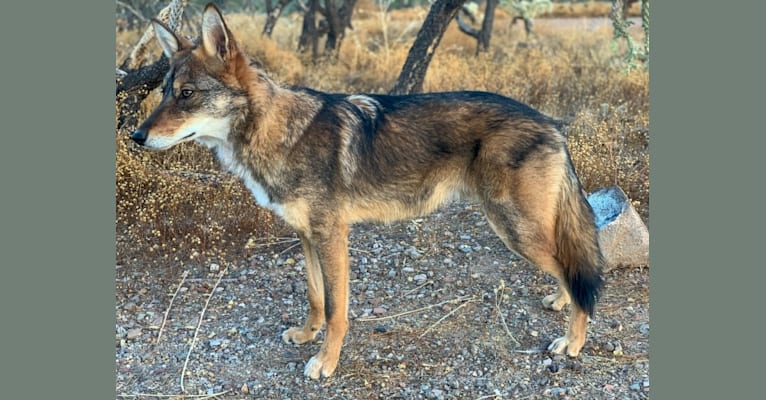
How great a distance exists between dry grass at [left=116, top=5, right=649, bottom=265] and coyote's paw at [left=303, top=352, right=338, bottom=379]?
1.89 meters

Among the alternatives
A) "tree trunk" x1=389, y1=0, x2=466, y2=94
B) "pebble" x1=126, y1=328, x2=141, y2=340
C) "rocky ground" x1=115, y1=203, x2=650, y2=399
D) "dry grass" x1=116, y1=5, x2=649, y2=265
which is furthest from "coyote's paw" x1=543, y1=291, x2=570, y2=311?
"tree trunk" x1=389, y1=0, x2=466, y2=94

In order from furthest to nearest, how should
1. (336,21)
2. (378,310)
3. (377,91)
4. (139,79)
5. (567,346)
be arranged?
(336,21) → (377,91) → (139,79) → (378,310) → (567,346)

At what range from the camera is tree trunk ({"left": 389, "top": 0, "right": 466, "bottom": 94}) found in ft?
28.4

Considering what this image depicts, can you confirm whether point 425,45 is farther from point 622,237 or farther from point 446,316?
point 446,316

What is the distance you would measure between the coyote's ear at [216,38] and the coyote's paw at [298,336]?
204 centimetres

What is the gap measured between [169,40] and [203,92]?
20.6 inches

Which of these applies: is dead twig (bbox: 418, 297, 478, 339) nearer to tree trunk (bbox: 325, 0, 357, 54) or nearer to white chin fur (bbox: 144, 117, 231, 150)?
white chin fur (bbox: 144, 117, 231, 150)

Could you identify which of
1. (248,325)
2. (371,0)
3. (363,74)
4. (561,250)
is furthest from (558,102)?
(371,0)

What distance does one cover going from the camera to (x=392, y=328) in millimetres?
5090

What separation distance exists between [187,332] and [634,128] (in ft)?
19.2

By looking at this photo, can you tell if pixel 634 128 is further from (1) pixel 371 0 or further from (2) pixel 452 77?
(1) pixel 371 0

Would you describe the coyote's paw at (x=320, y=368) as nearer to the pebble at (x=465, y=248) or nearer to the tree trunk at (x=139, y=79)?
the pebble at (x=465, y=248)

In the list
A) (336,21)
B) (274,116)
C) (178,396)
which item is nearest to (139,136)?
(274,116)

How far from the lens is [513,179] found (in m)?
4.34
